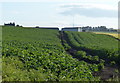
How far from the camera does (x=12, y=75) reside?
40.0ft

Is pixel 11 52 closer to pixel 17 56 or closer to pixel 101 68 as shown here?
pixel 17 56

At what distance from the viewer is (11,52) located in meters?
19.9

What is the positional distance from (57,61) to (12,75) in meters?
6.65

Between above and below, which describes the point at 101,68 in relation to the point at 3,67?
below

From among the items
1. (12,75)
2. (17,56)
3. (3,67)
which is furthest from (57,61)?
(12,75)

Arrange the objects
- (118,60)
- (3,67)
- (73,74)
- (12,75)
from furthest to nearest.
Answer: (118,60)
(73,74)
(3,67)
(12,75)

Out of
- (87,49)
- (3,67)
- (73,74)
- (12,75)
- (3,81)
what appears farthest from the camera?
(87,49)

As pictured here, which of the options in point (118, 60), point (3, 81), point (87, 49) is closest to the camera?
point (3, 81)

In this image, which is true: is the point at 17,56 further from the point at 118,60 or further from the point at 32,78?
the point at 118,60

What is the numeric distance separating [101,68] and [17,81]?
1048 centimetres

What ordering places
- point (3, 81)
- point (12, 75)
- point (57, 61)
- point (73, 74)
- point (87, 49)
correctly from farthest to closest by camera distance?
1. point (87, 49)
2. point (57, 61)
3. point (73, 74)
4. point (12, 75)
5. point (3, 81)

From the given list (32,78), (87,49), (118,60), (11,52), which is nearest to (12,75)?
(32,78)

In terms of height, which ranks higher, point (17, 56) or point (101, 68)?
point (17, 56)

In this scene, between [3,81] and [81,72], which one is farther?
[81,72]
